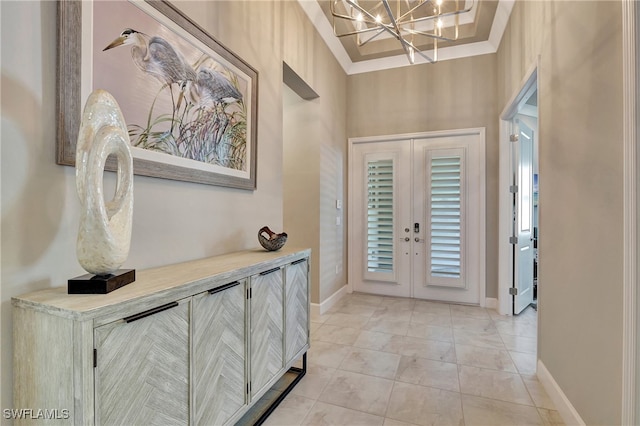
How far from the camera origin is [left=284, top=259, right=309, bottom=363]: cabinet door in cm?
206

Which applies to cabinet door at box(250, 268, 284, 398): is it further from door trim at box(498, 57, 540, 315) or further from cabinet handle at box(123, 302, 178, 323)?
door trim at box(498, 57, 540, 315)

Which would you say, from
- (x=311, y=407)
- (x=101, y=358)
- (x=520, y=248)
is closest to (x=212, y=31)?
(x=101, y=358)

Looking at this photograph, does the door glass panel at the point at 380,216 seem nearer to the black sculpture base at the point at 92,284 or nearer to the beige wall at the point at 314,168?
the beige wall at the point at 314,168

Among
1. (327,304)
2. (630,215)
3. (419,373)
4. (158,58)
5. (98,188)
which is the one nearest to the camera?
(98,188)

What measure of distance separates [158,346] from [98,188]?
0.63m

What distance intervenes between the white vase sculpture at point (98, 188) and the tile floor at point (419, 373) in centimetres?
143

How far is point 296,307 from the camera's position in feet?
7.13

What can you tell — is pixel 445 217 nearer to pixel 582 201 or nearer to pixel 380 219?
pixel 380 219

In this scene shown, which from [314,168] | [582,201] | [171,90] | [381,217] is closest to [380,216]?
[381,217]

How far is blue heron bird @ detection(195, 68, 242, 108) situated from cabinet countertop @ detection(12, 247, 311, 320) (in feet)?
3.26

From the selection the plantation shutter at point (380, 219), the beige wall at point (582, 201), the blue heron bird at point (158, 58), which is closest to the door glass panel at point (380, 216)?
the plantation shutter at point (380, 219)

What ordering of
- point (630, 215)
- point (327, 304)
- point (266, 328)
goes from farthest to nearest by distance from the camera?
point (327, 304), point (266, 328), point (630, 215)

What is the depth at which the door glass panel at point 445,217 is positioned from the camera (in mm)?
4082

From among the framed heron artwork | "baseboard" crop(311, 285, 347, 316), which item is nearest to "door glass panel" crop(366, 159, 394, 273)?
"baseboard" crop(311, 285, 347, 316)
